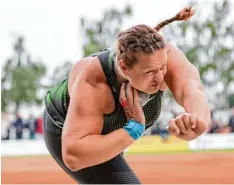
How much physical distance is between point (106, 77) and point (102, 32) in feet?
74.5

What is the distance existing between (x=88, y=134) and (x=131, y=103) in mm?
283

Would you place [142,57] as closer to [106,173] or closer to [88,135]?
[88,135]

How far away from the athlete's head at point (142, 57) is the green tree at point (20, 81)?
2478 cm

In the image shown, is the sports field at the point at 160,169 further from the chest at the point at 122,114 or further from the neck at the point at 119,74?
the neck at the point at 119,74

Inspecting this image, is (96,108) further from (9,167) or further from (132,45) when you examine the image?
(9,167)

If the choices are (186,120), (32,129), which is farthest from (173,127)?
(32,129)

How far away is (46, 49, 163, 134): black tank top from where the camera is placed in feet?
10.2

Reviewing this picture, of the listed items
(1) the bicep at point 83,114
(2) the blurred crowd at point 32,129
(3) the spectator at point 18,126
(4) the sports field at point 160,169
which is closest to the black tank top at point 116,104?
(1) the bicep at point 83,114

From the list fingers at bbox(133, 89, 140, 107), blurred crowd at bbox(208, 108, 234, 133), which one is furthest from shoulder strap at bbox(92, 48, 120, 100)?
blurred crowd at bbox(208, 108, 234, 133)

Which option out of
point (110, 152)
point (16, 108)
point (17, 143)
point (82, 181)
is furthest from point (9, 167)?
point (16, 108)

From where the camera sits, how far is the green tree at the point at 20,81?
27.6 meters

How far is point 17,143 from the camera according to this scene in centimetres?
1716

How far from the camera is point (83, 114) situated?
3.02 metres

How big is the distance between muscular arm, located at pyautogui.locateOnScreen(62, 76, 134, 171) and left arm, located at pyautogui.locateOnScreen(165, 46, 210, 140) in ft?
1.18
